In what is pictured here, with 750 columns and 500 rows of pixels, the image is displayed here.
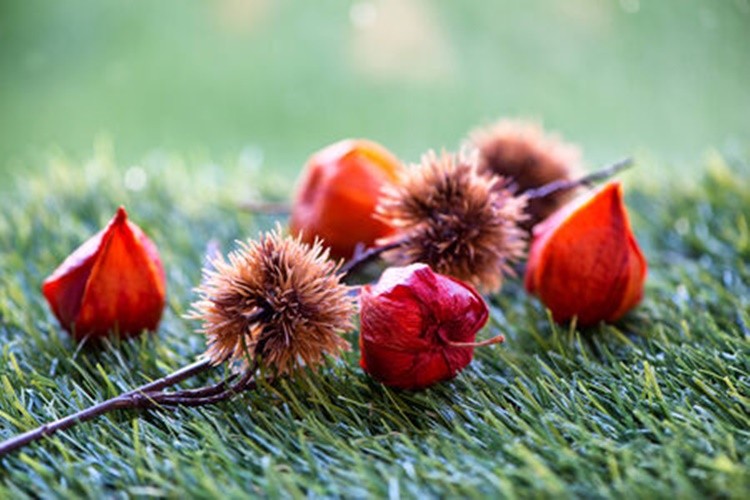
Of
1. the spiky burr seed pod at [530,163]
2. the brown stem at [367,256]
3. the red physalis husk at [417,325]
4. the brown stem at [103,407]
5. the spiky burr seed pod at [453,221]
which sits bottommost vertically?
the brown stem at [103,407]

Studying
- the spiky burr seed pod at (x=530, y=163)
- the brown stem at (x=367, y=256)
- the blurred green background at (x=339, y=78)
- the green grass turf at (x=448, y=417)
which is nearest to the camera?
the green grass turf at (x=448, y=417)

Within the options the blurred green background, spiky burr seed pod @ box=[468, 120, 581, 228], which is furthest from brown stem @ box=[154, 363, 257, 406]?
the blurred green background

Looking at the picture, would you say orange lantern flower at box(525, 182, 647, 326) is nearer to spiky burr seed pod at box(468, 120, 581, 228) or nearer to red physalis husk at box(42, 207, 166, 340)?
spiky burr seed pod at box(468, 120, 581, 228)

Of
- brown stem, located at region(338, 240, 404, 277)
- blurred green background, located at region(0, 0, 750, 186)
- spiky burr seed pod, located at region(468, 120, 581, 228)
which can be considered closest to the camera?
brown stem, located at region(338, 240, 404, 277)

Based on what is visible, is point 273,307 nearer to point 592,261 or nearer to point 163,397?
point 163,397

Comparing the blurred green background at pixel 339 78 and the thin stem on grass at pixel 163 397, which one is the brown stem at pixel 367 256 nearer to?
the thin stem on grass at pixel 163 397

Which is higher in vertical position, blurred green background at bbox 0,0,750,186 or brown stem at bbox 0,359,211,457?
blurred green background at bbox 0,0,750,186

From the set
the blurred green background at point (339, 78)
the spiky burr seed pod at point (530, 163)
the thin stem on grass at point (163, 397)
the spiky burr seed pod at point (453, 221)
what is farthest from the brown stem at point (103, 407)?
the blurred green background at point (339, 78)
